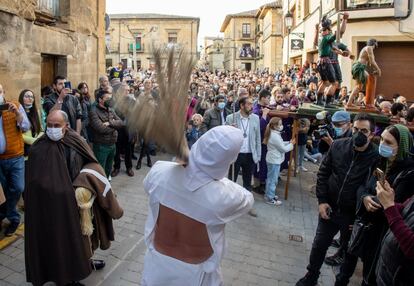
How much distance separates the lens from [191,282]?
2.54 m

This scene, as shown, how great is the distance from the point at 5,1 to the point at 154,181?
17.9 ft

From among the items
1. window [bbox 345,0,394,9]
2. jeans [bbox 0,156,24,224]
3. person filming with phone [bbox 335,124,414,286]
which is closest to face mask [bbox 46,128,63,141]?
jeans [bbox 0,156,24,224]

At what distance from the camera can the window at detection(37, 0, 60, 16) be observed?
879 cm

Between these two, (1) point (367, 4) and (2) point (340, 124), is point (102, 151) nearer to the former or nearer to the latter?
(2) point (340, 124)

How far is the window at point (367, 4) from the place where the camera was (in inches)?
542

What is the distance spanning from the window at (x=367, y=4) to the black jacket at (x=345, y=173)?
11785 millimetres

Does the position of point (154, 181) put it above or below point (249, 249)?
above

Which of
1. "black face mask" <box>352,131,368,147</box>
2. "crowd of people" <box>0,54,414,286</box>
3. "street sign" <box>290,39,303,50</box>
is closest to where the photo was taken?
"crowd of people" <box>0,54,414,286</box>

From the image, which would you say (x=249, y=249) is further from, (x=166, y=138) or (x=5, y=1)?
(x=5, y=1)

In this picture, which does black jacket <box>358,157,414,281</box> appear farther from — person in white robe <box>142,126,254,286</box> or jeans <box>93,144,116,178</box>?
jeans <box>93,144,116,178</box>

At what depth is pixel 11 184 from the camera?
5.27 meters

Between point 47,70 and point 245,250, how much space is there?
635cm

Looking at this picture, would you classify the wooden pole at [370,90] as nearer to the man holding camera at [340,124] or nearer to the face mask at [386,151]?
the man holding camera at [340,124]

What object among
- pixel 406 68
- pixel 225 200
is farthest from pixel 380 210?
pixel 406 68
